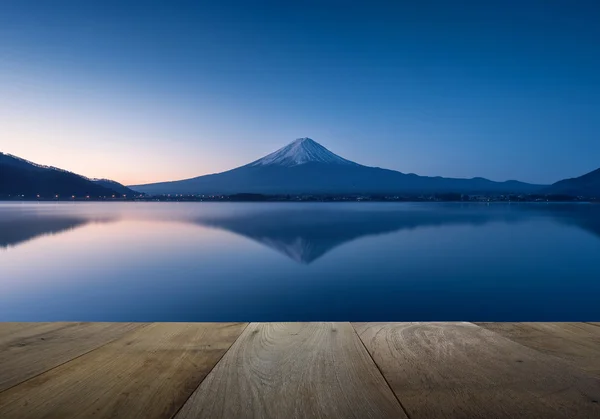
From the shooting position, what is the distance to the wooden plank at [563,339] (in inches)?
55.6

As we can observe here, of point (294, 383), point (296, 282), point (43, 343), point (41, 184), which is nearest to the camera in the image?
point (294, 383)

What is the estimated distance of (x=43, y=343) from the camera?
62.2 inches

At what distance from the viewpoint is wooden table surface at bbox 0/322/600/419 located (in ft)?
3.44

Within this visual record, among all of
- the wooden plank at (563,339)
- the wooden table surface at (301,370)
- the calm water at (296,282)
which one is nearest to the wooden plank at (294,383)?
the wooden table surface at (301,370)

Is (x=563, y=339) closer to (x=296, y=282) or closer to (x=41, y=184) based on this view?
(x=296, y=282)

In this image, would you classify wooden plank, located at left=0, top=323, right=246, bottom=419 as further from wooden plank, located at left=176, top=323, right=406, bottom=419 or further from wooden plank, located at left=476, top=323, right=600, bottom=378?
wooden plank, located at left=476, top=323, right=600, bottom=378

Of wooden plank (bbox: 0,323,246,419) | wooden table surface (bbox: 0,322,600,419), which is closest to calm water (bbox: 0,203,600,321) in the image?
wooden table surface (bbox: 0,322,600,419)

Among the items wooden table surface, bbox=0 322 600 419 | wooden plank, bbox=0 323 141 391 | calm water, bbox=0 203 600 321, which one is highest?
wooden table surface, bbox=0 322 600 419

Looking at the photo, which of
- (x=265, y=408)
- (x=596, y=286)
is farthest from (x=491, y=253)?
(x=265, y=408)

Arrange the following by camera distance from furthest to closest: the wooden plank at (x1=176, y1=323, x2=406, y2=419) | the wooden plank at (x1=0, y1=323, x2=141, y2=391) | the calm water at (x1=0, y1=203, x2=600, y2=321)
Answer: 1. the calm water at (x1=0, y1=203, x2=600, y2=321)
2. the wooden plank at (x1=0, y1=323, x2=141, y2=391)
3. the wooden plank at (x1=176, y1=323, x2=406, y2=419)

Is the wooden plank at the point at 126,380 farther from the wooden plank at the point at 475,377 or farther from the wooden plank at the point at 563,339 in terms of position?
the wooden plank at the point at 563,339

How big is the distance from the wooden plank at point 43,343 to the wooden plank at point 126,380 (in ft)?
0.21

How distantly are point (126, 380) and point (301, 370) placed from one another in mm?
563

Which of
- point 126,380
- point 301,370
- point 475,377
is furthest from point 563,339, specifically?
point 126,380
